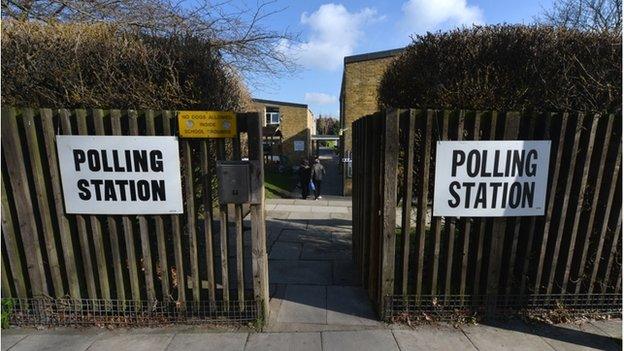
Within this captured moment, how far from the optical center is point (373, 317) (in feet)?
11.9

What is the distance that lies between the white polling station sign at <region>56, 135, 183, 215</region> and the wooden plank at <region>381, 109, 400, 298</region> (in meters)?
1.99

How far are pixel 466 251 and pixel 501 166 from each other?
0.93m

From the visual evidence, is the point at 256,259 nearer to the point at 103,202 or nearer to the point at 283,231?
the point at 103,202

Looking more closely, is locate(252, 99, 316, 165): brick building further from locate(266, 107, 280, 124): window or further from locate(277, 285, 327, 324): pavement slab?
locate(277, 285, 327, 324): pavement slab

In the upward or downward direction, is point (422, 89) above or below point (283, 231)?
above

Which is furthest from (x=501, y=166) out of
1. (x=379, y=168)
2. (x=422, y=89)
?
(x=422, y=89)

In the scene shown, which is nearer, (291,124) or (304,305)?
(304,305)

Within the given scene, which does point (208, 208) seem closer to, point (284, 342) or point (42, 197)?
point (284, 342)

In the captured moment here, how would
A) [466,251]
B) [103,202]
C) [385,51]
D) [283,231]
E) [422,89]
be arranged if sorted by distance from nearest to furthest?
[103,202]
[466,251]
[422,89]
[283,231]
[385,51]

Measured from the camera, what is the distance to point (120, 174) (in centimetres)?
321

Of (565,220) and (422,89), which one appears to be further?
(422,89)

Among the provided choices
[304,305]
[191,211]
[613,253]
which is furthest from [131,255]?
[613,253]

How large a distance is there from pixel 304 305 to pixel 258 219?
1.28m

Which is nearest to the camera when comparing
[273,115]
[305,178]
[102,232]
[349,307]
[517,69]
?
[102,232]
